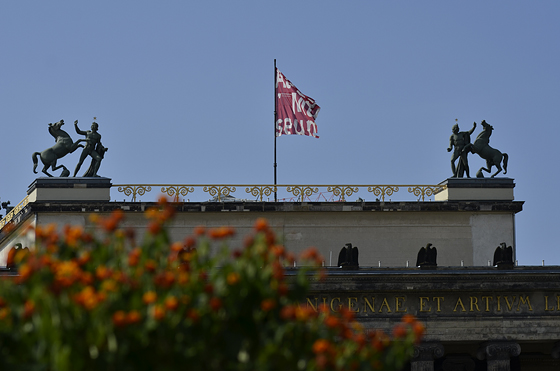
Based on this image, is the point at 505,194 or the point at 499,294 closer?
the point at 499,294

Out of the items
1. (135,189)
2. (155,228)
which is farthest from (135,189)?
(155,228)

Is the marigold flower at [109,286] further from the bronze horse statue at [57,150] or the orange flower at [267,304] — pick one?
the bronze horse statue at [57,150]

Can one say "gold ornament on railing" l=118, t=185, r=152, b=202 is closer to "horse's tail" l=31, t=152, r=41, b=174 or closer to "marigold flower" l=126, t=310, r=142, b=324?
"horse's tail" l=31, t=152, r=41, b=174

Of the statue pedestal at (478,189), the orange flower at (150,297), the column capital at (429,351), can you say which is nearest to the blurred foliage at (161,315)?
the orange flower at (150,297)

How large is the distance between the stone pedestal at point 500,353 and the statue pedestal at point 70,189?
621 inches

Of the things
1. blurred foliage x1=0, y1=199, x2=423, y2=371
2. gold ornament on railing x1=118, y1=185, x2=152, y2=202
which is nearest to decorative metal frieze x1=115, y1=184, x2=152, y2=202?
gold ornament on railing x1=118, y1=185, x2=152, y2=202

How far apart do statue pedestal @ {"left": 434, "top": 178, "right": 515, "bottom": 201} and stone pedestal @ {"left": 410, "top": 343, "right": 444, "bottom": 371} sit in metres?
7.37

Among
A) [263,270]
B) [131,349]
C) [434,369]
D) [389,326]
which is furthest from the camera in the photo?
[434,369]

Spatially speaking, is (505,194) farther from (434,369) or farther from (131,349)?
(131,349)

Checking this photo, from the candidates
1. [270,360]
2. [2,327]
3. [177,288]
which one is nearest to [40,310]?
[2,327]

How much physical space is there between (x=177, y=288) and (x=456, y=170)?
33547mm

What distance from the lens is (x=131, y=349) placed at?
16125 millimetres

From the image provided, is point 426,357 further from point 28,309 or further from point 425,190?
point 28,309

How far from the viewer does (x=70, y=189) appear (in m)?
47.2
